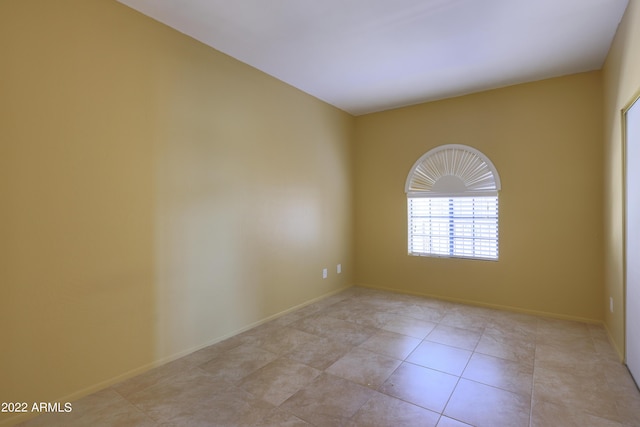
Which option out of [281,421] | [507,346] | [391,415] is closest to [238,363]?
[281,421]

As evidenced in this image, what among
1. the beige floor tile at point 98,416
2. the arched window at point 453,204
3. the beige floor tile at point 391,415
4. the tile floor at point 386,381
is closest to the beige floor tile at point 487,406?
the tile floor at point 386,381

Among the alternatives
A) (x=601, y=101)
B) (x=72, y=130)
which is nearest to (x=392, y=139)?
(x=601, y=101)

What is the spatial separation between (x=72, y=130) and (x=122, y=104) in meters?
0.39

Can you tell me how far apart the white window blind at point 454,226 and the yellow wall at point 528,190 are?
4.5 inches

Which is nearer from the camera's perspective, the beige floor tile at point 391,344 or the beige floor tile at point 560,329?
the beige floor tile at point 391,344

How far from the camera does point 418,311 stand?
368 centimetres

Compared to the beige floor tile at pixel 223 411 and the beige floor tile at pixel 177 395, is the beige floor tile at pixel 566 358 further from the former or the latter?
the beige floor tile at pixel 177 395

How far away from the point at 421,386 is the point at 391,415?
0.41 m

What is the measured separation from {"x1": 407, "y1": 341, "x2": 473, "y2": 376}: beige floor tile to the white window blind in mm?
1677

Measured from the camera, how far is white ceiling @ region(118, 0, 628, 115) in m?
2.29

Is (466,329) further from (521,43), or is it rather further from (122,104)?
(122,104)

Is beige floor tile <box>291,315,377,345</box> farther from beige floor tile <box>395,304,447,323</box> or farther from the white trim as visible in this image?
the white trim

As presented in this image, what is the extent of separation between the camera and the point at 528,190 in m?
3.60

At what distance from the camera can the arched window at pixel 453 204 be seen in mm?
3871
